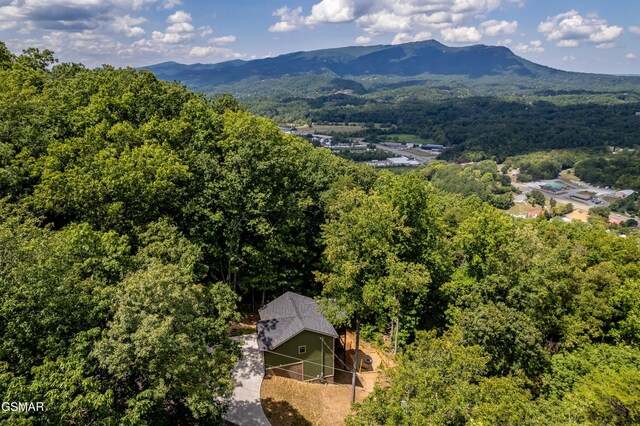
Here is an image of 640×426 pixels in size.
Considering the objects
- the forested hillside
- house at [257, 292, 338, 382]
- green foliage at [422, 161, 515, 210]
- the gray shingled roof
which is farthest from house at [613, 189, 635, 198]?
house at [257, 292, 338, 382]

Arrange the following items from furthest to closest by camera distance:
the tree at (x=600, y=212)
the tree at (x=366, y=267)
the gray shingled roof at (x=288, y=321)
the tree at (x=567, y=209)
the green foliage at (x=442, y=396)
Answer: the tree at (x=567, y=209) < the tree at (x=600, y=212) < the gray shingled roof at (x=288, y=321) < the tree at (x=366, y=267) < the green foliage at (x=442, y=396)

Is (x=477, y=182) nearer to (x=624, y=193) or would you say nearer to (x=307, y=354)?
(x=624, y=193)

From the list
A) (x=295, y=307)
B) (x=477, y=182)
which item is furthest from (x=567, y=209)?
(x=295, y=307)

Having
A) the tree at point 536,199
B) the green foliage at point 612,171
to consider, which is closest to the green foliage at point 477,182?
the tree at point 536,199

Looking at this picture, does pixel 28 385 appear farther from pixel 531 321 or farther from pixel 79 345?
pixel 531 321

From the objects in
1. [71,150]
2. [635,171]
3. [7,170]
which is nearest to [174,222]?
[71,150]

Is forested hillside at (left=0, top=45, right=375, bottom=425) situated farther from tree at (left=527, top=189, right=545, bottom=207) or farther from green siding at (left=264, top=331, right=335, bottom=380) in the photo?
tree at (left=527, top=189, right=545, bottom=207)

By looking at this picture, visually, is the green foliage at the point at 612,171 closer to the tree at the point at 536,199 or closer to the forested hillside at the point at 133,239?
the tree at the point at 536,199
